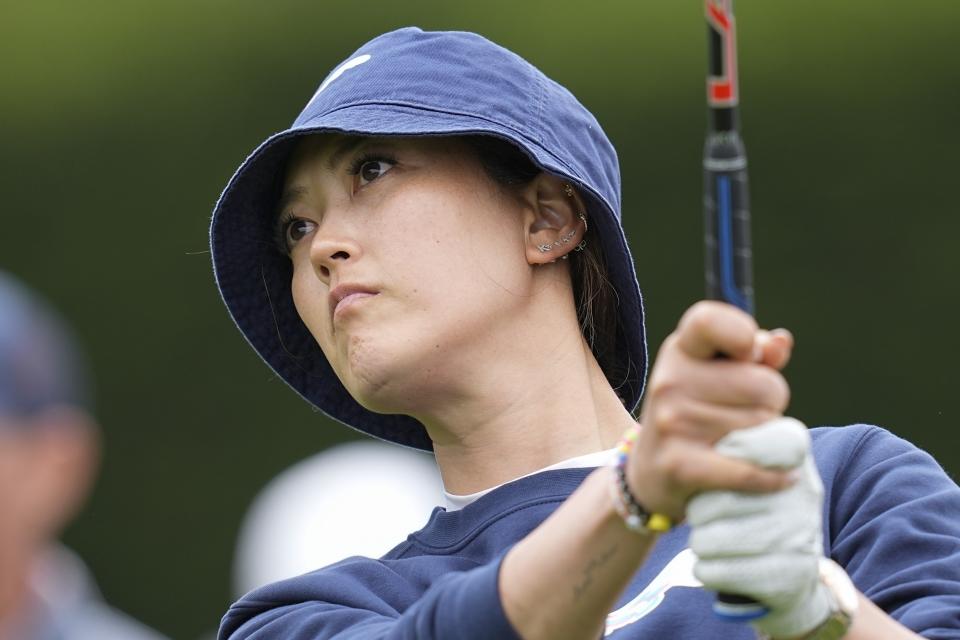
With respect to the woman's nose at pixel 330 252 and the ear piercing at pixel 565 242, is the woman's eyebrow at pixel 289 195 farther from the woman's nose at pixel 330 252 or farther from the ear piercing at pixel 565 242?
the ear piercing at pixel 565 242

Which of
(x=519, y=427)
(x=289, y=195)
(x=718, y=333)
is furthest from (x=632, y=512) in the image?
(x=289, y=195)

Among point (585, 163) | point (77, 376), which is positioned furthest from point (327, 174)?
point (77, 376)

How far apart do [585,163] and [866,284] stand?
2.76 m

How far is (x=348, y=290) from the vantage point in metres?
2.97

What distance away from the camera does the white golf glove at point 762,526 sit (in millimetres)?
2031

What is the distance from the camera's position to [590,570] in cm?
218

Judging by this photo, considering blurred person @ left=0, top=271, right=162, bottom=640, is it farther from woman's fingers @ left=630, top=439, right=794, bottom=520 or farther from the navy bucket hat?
the navy bucket hat

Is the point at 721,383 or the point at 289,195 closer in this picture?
the point at 721,383

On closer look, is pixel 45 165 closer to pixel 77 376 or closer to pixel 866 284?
pixel 866 284

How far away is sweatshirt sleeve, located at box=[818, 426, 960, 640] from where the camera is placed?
8.11 feet

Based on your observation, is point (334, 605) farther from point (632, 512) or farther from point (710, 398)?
point (710, 398)

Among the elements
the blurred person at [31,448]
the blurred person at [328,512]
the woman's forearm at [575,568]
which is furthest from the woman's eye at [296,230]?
the blurred person at [328,512]

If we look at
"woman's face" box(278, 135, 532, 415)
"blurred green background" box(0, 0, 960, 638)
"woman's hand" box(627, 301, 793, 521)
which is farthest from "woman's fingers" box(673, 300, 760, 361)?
"blurred green background" box(0, 0, 960, 638)

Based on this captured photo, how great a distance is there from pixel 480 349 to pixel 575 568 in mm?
835
